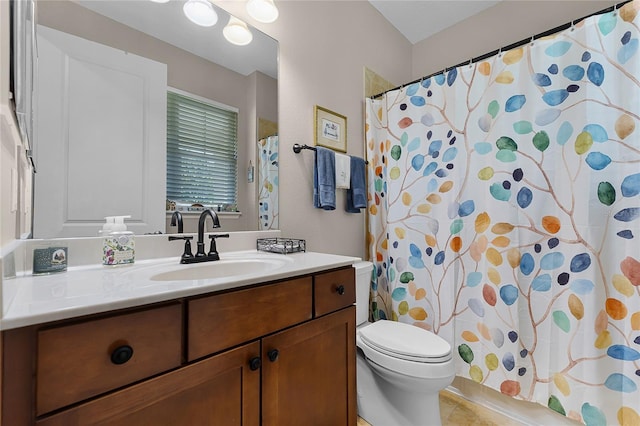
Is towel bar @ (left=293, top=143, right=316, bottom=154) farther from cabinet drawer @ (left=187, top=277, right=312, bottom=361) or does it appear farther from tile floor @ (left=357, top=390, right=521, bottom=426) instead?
tile floor @ (left=357, top=390, right=521, bottom=426)

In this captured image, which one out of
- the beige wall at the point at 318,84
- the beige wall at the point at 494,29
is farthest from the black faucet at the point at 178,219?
the beige wall at the point at 494,29

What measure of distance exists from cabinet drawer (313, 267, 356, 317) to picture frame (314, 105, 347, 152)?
35.1 inches

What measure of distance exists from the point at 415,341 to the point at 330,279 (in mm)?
663

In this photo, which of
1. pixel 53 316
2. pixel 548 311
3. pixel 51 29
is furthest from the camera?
pixel 548 311

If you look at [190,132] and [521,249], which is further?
[521,249]

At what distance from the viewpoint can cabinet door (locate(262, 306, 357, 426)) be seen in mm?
831

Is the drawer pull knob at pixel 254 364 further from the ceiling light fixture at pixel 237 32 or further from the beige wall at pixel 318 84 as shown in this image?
the ceiling light fixture at pixel 237 32

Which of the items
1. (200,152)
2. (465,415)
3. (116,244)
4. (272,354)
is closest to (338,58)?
(200,152)

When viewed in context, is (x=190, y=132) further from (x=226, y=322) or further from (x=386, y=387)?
(x=386, y=387)

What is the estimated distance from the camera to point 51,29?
0.93 m

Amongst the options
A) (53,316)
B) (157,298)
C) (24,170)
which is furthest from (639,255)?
(24,170)

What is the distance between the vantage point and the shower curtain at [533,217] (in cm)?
120

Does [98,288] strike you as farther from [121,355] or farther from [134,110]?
[134,110]

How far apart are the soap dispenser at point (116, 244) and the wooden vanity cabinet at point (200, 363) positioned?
0.47 m
